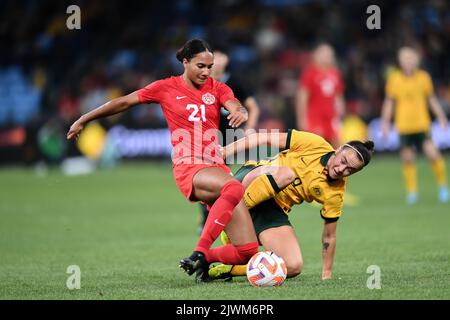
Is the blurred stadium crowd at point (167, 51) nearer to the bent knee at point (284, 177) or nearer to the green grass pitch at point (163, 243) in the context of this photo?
the green grass pitch at point (163, 243)

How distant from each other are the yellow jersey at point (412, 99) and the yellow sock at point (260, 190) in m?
8.08

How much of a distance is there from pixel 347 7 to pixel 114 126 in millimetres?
7147

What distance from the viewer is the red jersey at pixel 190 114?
7.48 metres

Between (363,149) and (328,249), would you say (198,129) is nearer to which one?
(363,149)

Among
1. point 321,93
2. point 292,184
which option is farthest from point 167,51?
point 292,184

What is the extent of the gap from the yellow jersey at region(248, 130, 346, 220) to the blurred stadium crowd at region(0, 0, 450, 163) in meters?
15.1

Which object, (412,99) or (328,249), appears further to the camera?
(412,99)

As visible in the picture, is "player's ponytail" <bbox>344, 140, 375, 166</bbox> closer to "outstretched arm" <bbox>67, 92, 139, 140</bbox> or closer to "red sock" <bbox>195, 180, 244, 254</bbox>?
"red sock" <bbox>195, 180, 244, 254</bbox>

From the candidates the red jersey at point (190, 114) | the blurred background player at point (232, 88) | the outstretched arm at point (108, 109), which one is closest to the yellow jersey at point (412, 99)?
the blurred background player at point (232, 88)

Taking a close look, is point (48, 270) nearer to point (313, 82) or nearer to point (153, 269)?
point (153, 269)

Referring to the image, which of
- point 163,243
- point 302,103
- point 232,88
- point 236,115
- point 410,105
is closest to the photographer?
point 236,115

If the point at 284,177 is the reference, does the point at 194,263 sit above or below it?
below

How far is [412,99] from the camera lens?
1534 centimetres

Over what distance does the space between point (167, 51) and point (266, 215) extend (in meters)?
18.3
